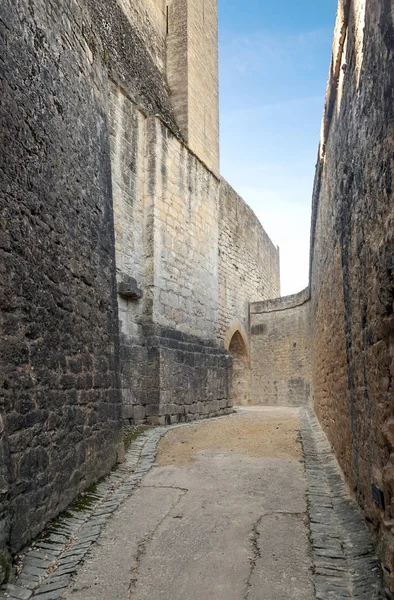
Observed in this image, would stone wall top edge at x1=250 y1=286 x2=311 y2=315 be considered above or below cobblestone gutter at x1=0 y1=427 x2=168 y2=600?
above

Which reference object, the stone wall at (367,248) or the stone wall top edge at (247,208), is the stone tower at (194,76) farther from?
the stone wall at (367,248)

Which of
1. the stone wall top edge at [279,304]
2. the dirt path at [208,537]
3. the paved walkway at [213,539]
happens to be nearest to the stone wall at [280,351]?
the stone wall top edge at [279,304]

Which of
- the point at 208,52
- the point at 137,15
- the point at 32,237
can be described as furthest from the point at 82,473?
the point at 208,52

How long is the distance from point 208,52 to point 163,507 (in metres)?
11.2

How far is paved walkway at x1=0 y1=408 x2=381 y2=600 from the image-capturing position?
2549 mm

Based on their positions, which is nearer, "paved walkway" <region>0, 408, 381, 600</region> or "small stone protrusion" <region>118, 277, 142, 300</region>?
"paved walkway" <region>0, 408, 381, 600</region>

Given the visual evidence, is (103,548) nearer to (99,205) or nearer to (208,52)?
(99,205)

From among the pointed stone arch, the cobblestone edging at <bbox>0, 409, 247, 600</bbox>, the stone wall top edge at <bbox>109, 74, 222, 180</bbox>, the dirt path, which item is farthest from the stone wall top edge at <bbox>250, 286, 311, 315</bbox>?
the cobblestone edging at <bbox>0, 409, 247, 600</bbox>

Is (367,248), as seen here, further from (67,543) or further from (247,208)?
(247,208)

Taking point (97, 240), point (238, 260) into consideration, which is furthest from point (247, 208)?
point (97, 240)

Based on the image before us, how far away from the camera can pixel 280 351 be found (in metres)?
15.6

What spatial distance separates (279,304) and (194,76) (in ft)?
25.6

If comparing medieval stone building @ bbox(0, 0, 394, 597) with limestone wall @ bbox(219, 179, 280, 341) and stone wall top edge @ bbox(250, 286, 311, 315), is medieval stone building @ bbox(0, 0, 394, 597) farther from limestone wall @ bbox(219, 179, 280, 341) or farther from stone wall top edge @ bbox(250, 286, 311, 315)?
stone wall top edge @ bbox(250, 286, 311, 315)

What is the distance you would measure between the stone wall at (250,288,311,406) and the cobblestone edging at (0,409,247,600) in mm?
10828
